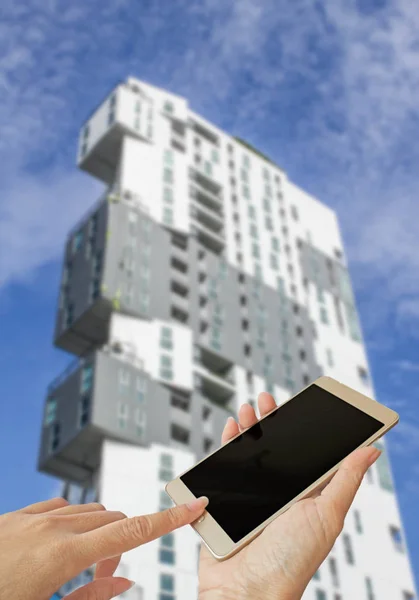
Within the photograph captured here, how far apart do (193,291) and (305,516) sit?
51.5 meters

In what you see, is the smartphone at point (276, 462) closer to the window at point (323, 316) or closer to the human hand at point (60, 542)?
the human hand at point (60, 542)

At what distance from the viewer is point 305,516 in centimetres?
343

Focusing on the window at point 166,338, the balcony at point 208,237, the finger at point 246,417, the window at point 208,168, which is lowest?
the finger at point 246,417

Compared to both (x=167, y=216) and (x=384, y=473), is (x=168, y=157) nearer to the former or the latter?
(x=167, y=216)

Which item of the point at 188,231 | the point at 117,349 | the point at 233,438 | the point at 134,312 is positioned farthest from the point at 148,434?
the point at 233,438

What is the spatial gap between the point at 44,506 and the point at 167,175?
58249mm

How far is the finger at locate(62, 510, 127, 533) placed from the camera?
2872 millimetres

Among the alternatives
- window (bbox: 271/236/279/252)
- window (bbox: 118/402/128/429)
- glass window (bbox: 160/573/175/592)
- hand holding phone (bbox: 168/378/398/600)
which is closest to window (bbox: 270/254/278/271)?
window (bbox: 271/236/279/252)

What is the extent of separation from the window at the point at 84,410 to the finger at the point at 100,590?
38.6m

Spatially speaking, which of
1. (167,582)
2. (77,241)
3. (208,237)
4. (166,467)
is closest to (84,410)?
(166,467)

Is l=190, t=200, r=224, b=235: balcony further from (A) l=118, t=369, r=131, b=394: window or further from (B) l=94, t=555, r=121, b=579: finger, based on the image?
(B) l=94, t=555, r=121, b=579: finger

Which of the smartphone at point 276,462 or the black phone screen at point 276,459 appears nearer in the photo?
the smartphone at point 276,462

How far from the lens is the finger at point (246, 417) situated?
15.6ft

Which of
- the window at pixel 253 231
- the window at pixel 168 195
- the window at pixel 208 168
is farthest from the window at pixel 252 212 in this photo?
the window at pixel 168 195
